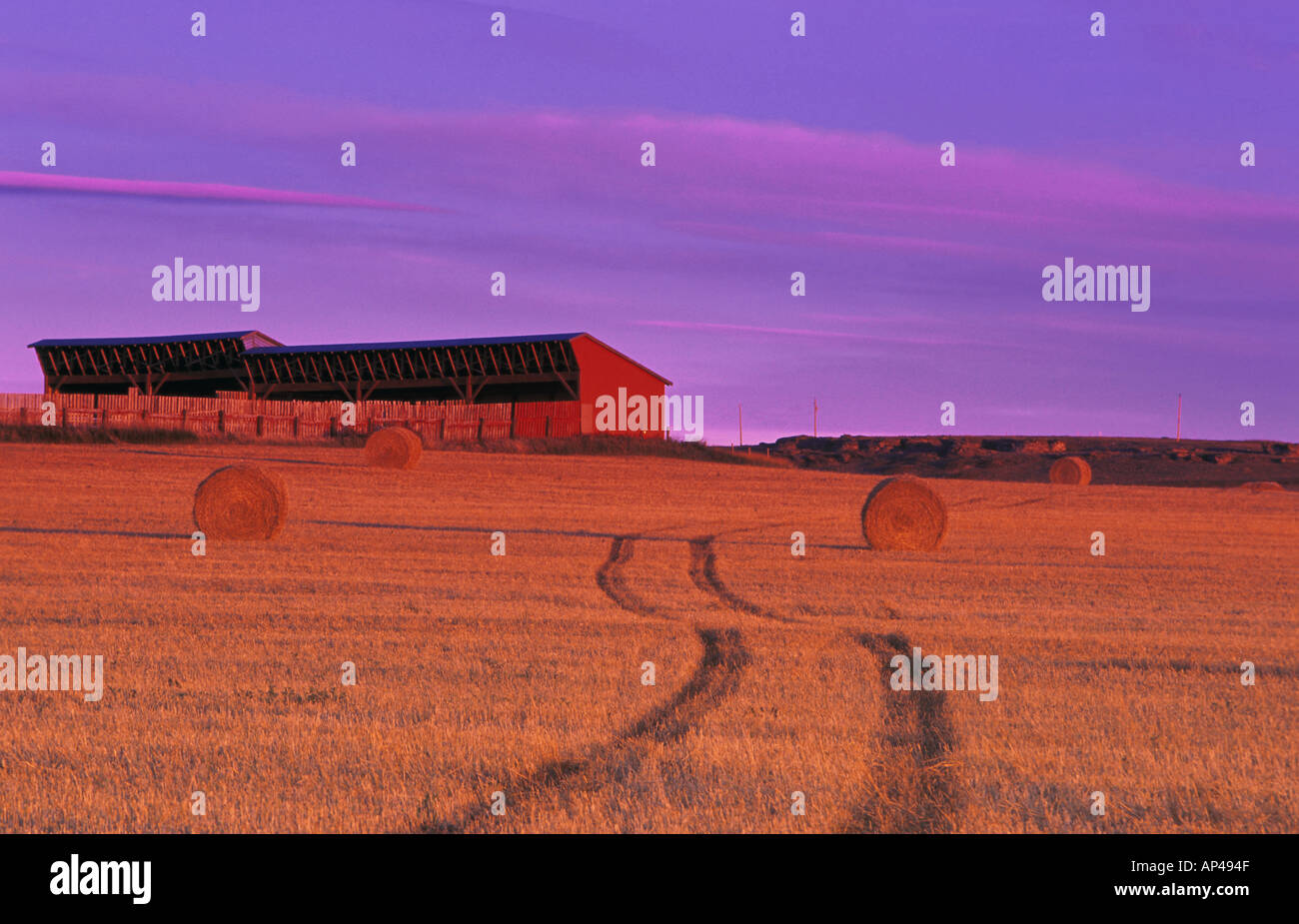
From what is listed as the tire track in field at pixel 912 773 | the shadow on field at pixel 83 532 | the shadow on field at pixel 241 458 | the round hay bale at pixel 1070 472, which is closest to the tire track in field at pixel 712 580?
the tire track in field at pixel 912 773

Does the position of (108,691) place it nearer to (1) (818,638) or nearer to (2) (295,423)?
(1) (818,638)

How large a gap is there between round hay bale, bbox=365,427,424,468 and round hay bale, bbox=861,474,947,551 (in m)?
22.4

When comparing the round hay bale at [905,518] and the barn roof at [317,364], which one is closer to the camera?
the round hay bale at [905,518]

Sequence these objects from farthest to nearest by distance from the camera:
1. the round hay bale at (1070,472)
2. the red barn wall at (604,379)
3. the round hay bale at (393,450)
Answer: the red barn wall at (604,379) < the round hay bale at (1070,472) < the round hay bale at (393,450)

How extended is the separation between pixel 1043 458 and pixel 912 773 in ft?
269

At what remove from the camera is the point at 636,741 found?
9.80m

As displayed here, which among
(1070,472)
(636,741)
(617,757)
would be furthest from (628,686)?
(1070,472)

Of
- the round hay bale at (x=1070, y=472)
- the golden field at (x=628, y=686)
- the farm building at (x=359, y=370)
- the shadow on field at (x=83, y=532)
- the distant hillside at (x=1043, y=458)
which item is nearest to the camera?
the golden field at (x=628, y=686)

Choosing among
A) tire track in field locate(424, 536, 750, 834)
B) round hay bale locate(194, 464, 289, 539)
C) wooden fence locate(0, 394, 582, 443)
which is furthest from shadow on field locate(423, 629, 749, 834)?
wooden fence locate(0, 394, 582, 443)

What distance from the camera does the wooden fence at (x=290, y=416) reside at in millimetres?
A: 56281

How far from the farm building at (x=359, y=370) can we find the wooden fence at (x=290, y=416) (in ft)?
7.20

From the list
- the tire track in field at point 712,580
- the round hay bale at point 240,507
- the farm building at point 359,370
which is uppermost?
the farm building at point 359,370

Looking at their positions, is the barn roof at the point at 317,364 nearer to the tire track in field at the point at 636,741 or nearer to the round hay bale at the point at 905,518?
the round hay bale at the point at 905,518

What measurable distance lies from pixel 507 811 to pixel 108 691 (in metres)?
5.38
